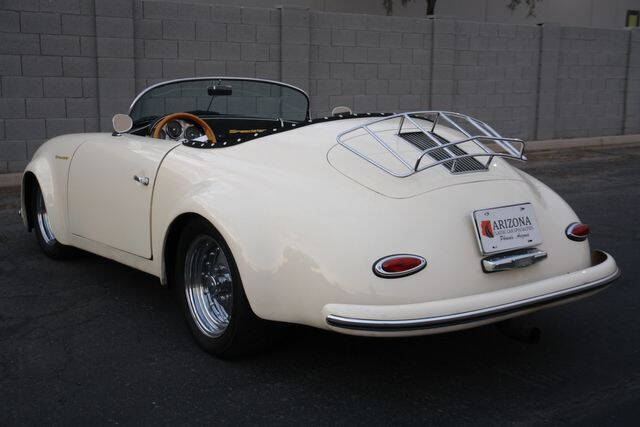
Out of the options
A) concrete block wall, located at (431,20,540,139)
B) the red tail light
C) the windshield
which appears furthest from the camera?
concrete block wall, located at (431,20,540,139)

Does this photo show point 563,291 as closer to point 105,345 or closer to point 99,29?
point 105,345

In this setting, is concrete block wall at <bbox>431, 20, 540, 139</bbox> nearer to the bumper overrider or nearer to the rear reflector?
the bumper overrider

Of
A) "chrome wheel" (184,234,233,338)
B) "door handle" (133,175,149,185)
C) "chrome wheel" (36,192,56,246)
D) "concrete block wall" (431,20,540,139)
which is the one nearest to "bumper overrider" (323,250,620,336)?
"chrome wheel" (184,234,233,338)

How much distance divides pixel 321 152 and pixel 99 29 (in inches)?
276

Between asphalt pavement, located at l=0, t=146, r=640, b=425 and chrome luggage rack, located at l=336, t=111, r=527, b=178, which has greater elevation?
chrome luggage rack, located at l=336, t=111, r=527, b=178

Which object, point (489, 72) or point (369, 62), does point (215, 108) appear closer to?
point (369, 62)

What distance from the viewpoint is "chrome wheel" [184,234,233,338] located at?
3.62 metres

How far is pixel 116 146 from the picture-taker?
449 cm

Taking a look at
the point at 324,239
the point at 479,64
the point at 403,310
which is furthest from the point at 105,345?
the point at 479,64

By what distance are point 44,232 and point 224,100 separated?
167 cm

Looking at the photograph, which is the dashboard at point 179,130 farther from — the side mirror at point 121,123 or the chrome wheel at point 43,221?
the chrome wheel at point 43,221

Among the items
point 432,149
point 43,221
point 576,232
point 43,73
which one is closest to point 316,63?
point 43,73

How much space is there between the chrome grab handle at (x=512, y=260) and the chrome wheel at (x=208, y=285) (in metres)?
1.21

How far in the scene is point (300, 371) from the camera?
3.48 meters
